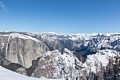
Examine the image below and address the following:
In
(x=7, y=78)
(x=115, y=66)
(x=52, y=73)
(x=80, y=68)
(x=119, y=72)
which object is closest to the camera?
(x=7, y=78)

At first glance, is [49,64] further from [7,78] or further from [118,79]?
[7,78]

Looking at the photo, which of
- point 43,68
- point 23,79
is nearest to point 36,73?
point 43,68

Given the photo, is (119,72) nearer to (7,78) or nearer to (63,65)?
(7,78)

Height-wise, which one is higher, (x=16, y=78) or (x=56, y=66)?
(x=16, y=78)

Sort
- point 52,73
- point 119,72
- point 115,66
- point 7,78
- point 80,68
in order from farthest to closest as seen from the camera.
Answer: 1. point 80,68
2. point 52,73
3. point 119,72
4. point 115,66
5. point 7,78

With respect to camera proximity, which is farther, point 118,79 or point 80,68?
point 80,68

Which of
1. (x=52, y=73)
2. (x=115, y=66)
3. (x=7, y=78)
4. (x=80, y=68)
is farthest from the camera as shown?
(x=80, y=68)

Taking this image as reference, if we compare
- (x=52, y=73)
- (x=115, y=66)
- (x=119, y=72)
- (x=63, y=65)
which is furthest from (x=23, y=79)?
(x=63, y=65)

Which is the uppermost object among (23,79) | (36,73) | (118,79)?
(23,79)

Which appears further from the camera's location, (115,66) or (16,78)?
(115,66)
